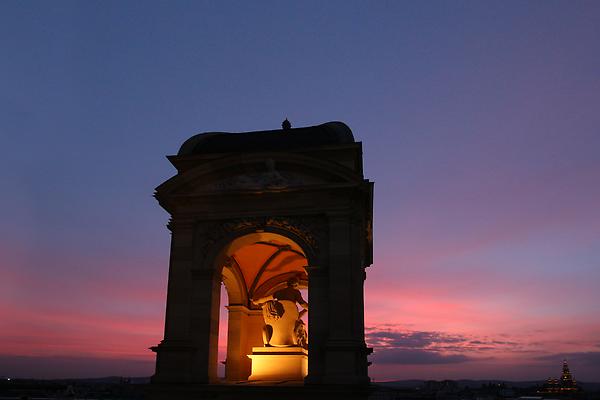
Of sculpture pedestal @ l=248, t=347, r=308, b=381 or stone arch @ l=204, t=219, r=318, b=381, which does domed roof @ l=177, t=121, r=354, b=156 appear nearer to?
stone arch @ l=204, t=219, r=318, b=381

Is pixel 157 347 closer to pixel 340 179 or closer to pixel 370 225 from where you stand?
pixel 340 179

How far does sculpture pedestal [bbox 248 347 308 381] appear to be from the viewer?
2091 centimetres

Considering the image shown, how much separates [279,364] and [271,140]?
26.1 feet

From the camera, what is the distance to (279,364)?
21016 mm

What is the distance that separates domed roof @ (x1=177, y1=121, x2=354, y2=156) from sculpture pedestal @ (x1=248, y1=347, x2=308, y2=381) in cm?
713

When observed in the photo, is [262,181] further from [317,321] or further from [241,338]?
[241,338]

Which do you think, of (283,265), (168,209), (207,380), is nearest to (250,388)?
(207,380)

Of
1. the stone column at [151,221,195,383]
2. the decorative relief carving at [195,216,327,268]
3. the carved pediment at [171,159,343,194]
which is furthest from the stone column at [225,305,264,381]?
the carved pediment at [171,159,343,194]

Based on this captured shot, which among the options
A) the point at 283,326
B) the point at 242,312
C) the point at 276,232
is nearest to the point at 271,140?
the point at 276,232

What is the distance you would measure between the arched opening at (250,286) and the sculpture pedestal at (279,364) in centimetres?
178

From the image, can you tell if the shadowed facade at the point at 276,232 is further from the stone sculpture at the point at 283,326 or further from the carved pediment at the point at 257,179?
the stone sculpture at the point at 283,326

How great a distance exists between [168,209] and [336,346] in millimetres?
7413

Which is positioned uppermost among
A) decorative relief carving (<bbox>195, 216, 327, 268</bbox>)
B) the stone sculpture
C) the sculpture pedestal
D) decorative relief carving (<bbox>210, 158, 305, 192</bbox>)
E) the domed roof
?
the domed roof

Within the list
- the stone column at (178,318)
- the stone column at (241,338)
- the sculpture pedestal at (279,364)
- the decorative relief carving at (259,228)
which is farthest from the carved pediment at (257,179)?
the stone column at (241,338)
